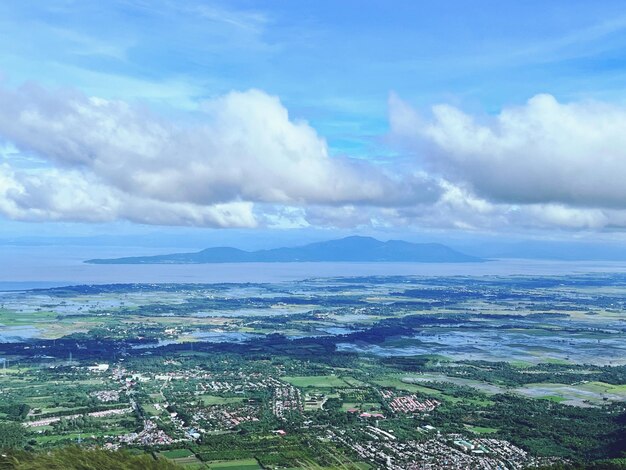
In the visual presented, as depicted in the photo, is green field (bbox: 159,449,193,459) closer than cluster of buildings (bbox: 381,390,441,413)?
Yes

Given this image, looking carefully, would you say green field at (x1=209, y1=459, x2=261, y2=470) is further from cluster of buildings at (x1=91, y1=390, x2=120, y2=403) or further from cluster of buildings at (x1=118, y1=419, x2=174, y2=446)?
cluster of buildings at (x1=91, y1=390, x2=120, y2=403)

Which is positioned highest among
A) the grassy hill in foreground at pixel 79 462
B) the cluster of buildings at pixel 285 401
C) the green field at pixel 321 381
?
the grassy hill in foreground at pixel 79 462

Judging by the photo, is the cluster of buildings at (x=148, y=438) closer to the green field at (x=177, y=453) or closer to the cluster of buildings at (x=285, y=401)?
the green field at (x=177, y=453)

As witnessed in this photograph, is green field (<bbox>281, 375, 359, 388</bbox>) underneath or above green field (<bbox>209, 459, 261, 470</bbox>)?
above

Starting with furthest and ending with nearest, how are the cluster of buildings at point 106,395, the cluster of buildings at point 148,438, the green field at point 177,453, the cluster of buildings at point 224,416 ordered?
the cluster of buildings at point 106,395 < the cluster of buildings at point 224,416 < the cluster of buildings at point 148,438 < the green field at point 177,453

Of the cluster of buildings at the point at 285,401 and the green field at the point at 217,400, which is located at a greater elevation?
the cluster of buildings at the point at 285,401

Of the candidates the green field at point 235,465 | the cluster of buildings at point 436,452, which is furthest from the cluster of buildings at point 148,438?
the cluster of buildings at point 436,452

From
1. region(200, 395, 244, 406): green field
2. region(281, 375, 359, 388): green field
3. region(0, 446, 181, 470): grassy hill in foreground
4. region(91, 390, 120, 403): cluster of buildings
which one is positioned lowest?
region(91, 390, 120, 403): cluster of buildings

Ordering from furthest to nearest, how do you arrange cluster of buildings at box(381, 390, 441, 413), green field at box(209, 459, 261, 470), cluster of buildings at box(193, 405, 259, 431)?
1. cluster of buildings at box(381, 390, 441, 413)
2. cluster of buildings at box(193, 405, 259, 431)
3. green field at box(209, 459, 261, 470)

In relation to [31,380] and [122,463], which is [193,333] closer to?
[31,380]

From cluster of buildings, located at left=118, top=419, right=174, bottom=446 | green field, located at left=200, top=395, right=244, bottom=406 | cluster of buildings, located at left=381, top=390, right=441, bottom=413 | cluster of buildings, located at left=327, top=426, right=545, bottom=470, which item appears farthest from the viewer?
→ green field, located at left=200, top=395, right=244, bottom=406

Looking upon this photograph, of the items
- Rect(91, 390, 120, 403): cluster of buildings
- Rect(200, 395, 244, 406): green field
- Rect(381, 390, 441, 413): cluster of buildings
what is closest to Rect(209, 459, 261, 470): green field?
Rect(200, 395, 244, 406): green field
